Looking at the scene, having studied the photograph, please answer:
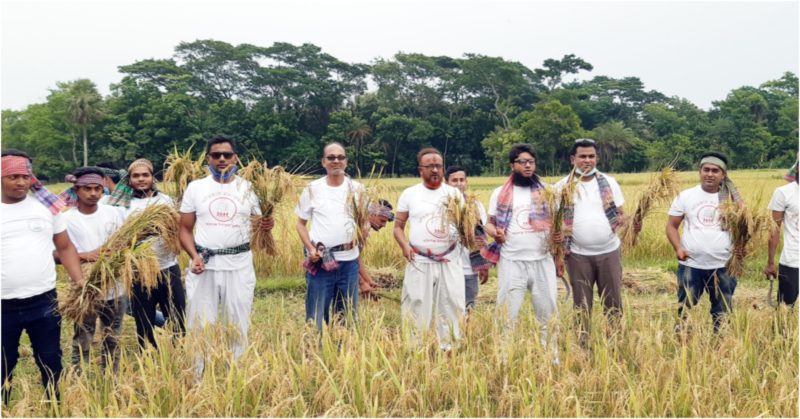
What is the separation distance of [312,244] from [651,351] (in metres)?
2.27

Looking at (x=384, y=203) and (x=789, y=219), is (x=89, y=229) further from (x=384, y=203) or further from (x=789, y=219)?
(x=789, y=219)

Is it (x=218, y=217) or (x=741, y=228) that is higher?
(x=218, y=217)

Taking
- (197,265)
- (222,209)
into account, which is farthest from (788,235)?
(197,265)

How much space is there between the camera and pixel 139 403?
2.99m

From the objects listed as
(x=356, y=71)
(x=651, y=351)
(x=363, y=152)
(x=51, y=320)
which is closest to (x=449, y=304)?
(x=651, y=351)

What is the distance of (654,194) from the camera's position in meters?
4.61

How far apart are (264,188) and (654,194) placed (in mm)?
3042

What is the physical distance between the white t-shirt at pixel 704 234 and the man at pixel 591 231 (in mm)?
537

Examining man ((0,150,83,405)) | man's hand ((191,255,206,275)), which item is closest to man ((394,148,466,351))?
man's hand ((191,255,206,275))

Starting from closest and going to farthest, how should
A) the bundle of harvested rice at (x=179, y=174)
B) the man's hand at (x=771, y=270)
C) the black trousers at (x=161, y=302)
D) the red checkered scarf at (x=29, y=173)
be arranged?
1. the red checkered scarf at (x=29, y=173)
2. the black trousers at (x=161, y=302)
3. the man's hand at (x=771, y=270)
4. the bundle of harvested rice at (x=179, y=174)

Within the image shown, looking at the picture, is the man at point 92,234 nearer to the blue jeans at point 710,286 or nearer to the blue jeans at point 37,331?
the blue jeans at point 37,331

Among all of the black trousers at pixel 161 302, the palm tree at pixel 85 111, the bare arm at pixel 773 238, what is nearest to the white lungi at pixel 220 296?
the black trousers at pixel 161 302

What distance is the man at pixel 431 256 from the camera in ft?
13.3

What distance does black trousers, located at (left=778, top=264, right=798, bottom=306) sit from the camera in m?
4.11
